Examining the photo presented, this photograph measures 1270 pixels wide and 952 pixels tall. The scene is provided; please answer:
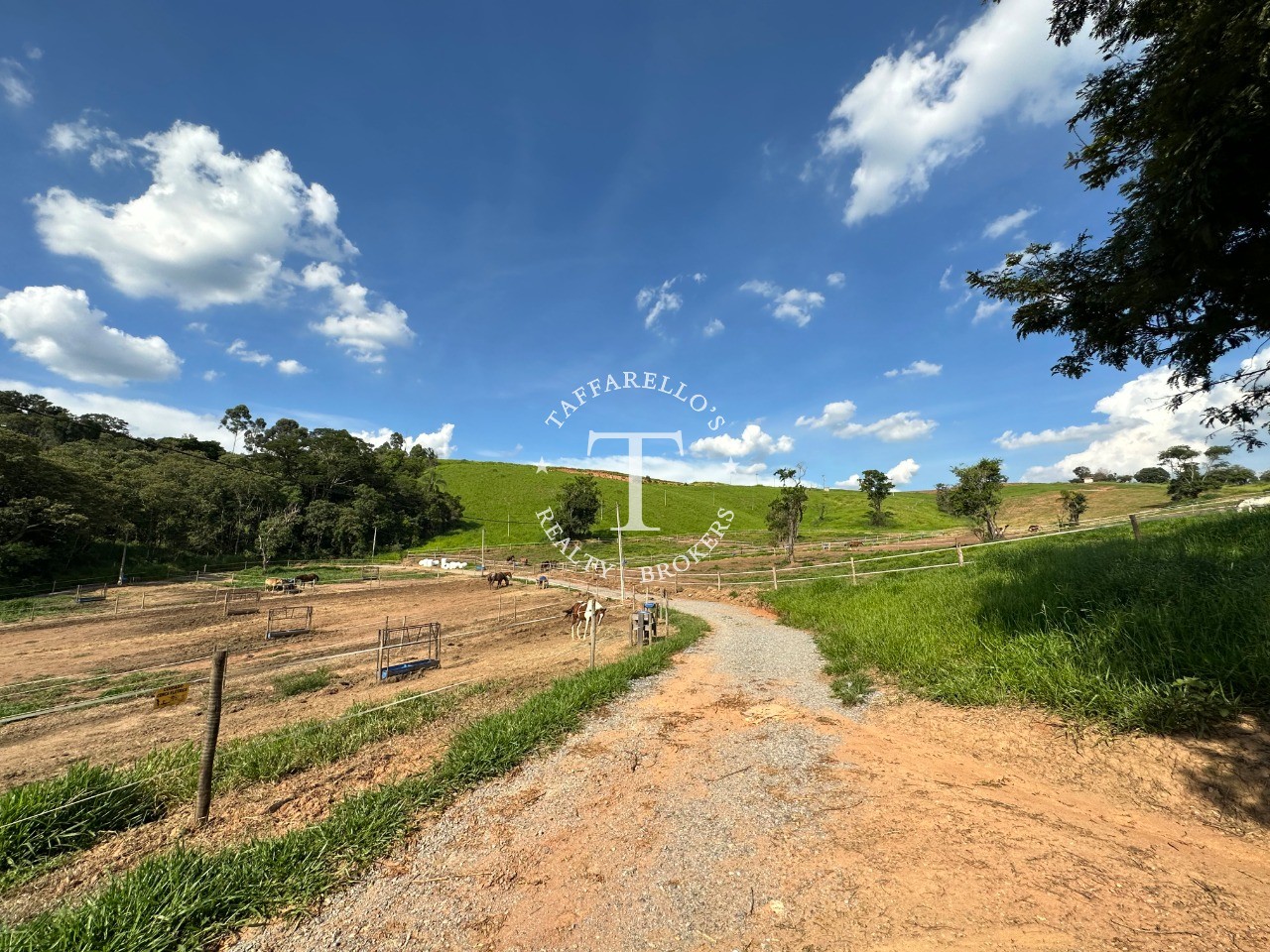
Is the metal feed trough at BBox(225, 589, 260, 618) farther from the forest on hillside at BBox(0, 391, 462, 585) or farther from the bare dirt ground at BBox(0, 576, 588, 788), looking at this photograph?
the forest on hillside at BBox(0, 391, 462, 585)

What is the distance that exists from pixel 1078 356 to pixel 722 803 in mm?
7889

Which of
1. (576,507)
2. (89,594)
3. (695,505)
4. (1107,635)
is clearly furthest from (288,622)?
(695,505)

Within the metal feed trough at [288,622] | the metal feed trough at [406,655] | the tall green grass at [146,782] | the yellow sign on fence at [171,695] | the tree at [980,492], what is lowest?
the metal feed trough at [288,622]

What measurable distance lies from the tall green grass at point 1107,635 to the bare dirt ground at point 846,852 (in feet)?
1.48

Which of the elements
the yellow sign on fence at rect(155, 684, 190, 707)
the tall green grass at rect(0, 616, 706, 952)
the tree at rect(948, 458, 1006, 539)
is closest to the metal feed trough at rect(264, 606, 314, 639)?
the yellow sign on fence at rect(155, 684, 190, 707)

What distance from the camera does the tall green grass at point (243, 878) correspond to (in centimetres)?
312

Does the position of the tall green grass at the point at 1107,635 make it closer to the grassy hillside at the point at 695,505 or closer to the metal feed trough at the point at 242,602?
the metal feed trough at the point at 242,602

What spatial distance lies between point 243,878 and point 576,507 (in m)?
50.2

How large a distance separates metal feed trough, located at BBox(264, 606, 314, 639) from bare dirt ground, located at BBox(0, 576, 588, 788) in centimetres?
53

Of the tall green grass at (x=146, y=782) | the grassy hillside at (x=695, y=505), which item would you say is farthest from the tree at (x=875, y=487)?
the tall green grass at (x=146, y=782)

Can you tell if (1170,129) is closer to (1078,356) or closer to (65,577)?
(1078,356)

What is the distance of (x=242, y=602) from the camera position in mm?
27875

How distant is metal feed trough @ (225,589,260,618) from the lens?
24102mm

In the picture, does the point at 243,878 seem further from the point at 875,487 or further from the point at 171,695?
the point at 875,487
